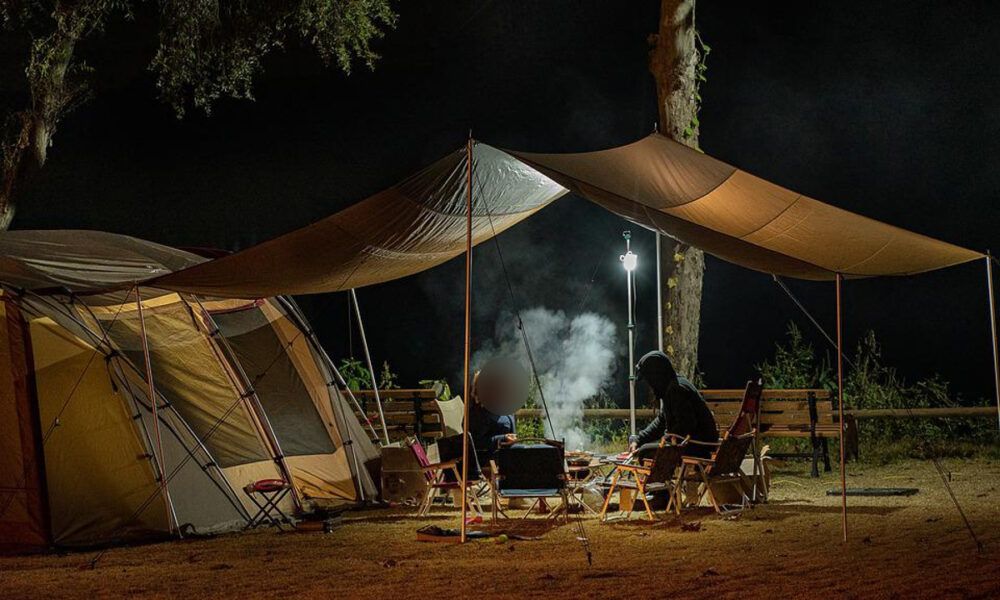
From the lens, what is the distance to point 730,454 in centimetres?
827

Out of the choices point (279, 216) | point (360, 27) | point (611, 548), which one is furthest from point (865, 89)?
point (611, 548)

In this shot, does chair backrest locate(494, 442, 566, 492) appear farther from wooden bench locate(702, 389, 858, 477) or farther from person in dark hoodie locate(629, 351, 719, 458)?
wooden bench locate(702, 389, 858, 477)

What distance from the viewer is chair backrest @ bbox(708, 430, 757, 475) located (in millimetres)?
8141

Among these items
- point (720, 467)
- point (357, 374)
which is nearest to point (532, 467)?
point (720, 467)

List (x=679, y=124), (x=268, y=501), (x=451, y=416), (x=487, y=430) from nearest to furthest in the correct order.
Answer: (x=268, y=501), (x=487, y=430), (x=451, y=416), (x=679, y=124)

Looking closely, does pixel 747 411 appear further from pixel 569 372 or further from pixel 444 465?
pixel 569 372

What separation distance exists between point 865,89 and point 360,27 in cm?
1169

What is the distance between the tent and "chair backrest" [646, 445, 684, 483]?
2.99 meters

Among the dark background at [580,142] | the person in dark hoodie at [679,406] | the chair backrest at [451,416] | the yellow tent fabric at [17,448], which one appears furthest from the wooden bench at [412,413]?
the dark background at [580,142]

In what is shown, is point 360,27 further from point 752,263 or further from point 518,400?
point 752,263

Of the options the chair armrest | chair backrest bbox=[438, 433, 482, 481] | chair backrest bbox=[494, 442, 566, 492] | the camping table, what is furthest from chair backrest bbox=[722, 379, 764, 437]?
the chair armrest

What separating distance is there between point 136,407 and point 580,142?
59.0 ft

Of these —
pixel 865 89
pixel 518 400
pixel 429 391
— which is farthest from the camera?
pixel 865 89

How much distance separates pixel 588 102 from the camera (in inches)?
960
